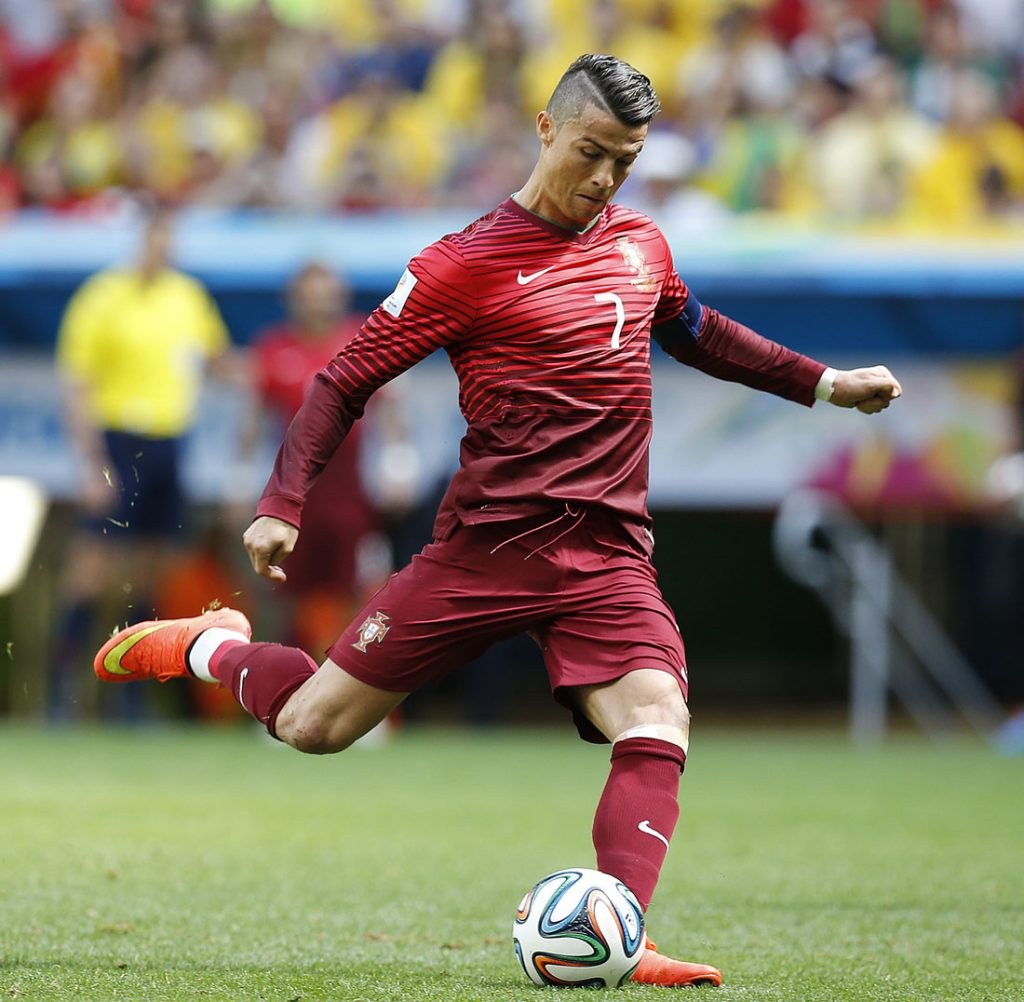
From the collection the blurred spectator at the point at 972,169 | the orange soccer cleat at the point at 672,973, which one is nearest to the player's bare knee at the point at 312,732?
the orange soccer cleat at the point at 672,973

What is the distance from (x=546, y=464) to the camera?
15.0ft

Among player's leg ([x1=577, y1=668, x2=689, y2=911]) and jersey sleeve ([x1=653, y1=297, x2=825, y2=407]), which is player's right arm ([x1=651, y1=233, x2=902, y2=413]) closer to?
jersey sleeve ([x1=653, y1=297, x2=825, y2=407])

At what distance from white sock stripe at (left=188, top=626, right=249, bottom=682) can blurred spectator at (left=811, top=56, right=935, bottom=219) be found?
7.58 metres

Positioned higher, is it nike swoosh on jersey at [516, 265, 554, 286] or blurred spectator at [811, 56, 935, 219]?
nike swoosh on jersey at [516, 265, 554, 286]

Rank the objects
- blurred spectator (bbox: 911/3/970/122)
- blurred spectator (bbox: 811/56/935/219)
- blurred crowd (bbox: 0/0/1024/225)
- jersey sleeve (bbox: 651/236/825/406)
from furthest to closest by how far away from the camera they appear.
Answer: blurred spectator (bbox: 911/3/970/122), blurred crowd (bbox: 0/0/1024/225), blurred spectator (bbox: 811/56/935/219), jersey sleeve (bbox: 651/236/825/406)

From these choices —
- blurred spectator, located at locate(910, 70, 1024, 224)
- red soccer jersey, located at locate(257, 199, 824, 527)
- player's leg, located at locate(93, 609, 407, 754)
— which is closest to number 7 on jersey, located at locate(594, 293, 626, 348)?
red soccer jersey, located at locate(257, 199, 824, 527)

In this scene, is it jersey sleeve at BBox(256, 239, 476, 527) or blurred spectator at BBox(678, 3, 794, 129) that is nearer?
jersey sleeve at BBox(256, 239, 476, 527)

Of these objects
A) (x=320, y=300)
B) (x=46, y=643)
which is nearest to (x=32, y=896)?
(x=320, y=300)

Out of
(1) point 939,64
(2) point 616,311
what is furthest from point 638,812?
(1) point 939,64

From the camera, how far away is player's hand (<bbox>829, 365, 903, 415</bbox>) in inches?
196

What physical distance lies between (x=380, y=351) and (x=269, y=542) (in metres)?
0.53

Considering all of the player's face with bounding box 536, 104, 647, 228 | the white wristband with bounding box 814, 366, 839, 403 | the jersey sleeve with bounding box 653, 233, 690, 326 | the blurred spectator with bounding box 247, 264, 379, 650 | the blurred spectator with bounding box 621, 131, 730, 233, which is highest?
the player's face with bounding box 536, 104, 647, 228

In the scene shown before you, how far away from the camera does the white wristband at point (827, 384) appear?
504 cm

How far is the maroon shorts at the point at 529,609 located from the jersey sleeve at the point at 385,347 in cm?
37
